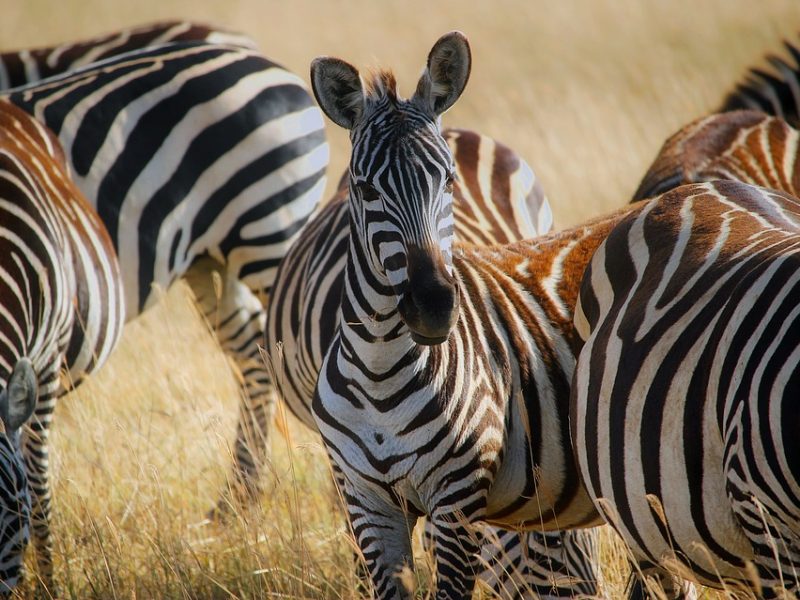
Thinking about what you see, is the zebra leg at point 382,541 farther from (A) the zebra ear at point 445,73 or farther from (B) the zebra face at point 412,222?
(A) the zebra ear at point 445,73

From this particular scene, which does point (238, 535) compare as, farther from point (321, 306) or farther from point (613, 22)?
point (613, 22)

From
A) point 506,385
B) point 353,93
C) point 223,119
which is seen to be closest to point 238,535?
point 506,385

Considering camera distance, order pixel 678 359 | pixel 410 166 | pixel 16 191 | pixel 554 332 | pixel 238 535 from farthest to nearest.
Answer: pixel 16 191 → pixel 238 535 → pixel 554 332 → pixel 410 166 → pixel 678 359

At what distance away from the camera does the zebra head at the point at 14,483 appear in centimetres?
412

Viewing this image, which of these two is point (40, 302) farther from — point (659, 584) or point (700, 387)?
point (700, 387)

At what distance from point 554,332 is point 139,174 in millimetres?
3885

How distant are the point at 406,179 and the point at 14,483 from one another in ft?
6.79

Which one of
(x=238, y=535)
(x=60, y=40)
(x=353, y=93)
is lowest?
(x=238, y=535)

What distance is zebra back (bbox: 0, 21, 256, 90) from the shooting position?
8844mm

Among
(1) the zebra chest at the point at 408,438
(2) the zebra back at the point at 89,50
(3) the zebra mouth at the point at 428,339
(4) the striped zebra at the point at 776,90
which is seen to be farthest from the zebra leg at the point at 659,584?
(2) the zebra back at the point at 89,50

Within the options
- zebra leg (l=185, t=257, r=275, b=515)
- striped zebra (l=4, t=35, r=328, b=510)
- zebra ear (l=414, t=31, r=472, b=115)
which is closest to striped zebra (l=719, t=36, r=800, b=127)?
striped zebra (l=4, t=35, r=328, b=510)

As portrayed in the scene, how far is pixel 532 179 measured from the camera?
611cm

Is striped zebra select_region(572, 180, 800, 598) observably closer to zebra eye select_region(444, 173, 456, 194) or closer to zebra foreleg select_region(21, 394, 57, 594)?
zebra eye select_region(444, 173, 456, 194)

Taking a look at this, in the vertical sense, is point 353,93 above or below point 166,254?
above
